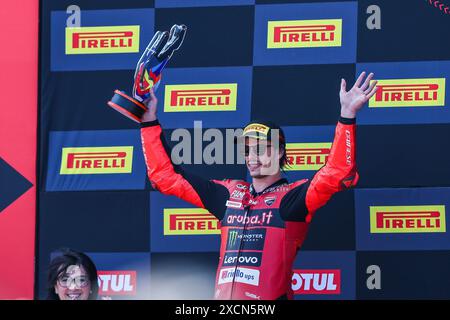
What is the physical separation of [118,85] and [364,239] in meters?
1.54

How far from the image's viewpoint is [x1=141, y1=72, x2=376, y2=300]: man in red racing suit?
3.77 meters

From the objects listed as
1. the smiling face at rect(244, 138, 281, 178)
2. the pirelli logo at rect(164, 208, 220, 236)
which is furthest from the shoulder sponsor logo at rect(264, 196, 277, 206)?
the pirelli logo at rect(164, 208, 220, 236)

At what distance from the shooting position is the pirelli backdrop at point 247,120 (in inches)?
180

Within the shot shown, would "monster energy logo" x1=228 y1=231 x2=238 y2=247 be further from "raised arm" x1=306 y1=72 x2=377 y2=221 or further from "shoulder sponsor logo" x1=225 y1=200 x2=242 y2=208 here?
"raised arm" x1=306 y1=72 x2=377 y2=221

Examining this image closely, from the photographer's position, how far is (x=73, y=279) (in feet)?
12.0

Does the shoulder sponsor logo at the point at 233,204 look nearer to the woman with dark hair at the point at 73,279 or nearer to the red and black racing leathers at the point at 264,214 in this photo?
the red and black racing leathers at the point at 264,214

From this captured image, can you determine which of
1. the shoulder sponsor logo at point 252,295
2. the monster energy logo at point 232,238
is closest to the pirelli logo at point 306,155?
the monster energy logo at point 232,238

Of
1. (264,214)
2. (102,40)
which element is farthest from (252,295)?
(102,40)

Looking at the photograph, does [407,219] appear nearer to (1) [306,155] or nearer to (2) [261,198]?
(1) [306,155]

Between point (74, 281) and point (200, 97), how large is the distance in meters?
1.47

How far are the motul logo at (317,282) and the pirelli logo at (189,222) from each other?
495 millimetres

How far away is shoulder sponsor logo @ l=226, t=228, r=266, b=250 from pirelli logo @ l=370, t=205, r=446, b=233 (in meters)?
0.86
